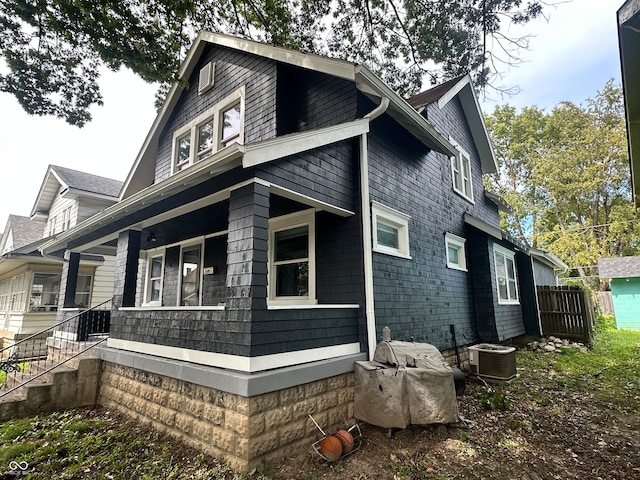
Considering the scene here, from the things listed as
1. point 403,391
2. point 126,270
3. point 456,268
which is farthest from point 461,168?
point 126,270

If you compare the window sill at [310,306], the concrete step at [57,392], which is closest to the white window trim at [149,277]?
the concrete step at [57,392]

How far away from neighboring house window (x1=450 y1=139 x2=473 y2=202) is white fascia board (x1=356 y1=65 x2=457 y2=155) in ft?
6.00

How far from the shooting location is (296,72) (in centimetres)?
704

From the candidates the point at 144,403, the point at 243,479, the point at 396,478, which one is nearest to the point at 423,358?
the point at 396,478

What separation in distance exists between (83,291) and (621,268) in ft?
83.4

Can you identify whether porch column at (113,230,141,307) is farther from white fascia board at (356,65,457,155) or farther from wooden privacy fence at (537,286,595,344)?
wooden privacy fence at (537,286,595,344)

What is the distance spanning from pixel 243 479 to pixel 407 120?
21.1 ft

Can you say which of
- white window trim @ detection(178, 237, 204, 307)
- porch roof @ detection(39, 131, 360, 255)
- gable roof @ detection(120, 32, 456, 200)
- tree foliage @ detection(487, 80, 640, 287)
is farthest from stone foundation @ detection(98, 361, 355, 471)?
tree foliage @ detection(487, 80, 640, 287)

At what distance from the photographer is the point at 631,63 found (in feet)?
8.77

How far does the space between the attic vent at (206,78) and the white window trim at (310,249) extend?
4.17m

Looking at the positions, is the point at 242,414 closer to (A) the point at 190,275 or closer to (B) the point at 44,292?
(A) the point at 190,275

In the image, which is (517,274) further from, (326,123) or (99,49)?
(99,49)

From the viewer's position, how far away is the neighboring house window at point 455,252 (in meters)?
8.62

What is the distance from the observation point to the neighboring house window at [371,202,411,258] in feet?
19.7
